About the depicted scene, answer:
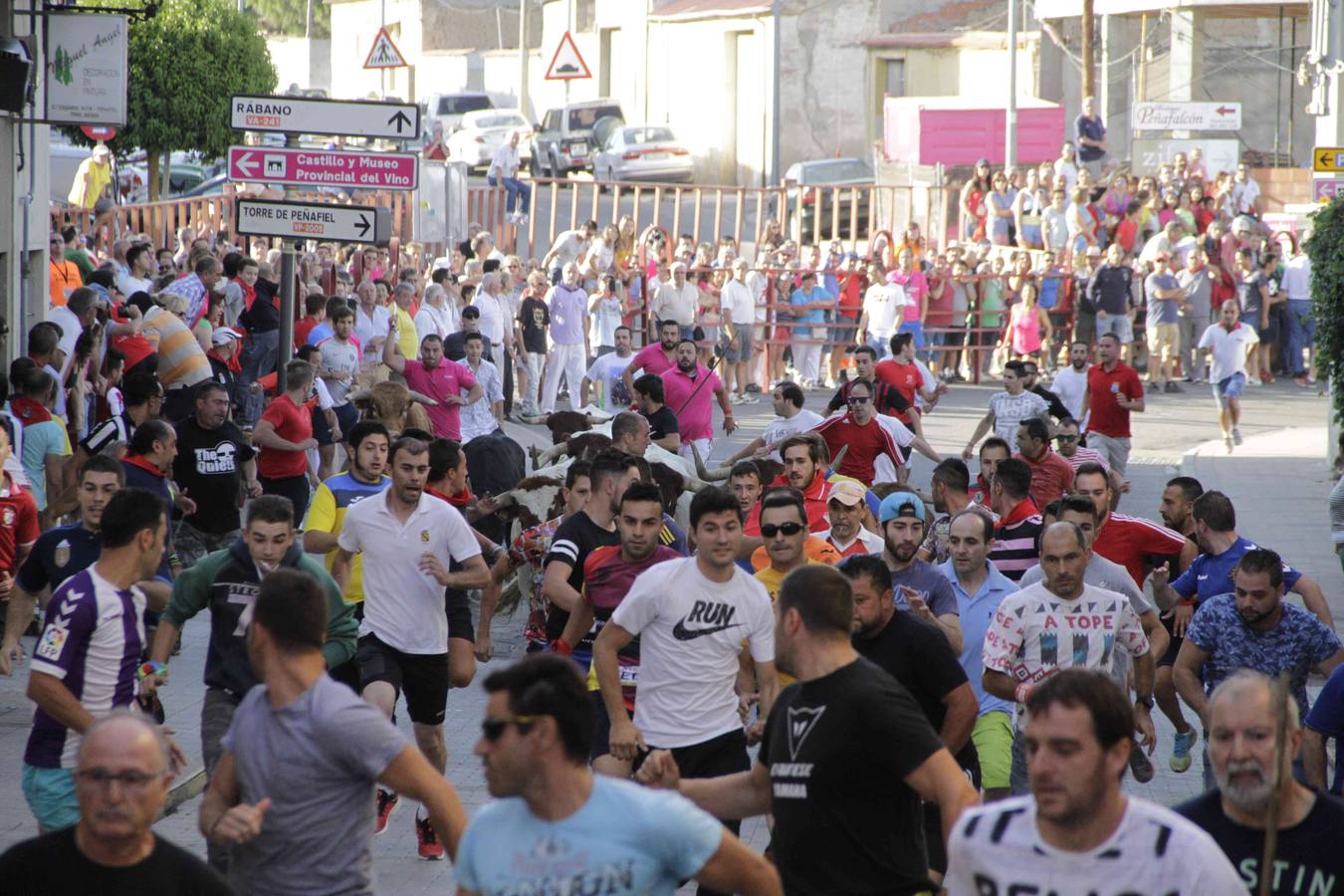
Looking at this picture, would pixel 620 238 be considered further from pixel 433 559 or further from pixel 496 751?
pixel 496 751

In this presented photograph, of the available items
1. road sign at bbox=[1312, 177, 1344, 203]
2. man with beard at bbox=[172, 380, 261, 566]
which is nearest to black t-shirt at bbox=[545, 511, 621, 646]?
man with beard at bbox=[172, 380, 261, 566]

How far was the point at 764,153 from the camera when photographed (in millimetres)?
50719

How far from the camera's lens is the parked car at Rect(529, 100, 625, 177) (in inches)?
1849

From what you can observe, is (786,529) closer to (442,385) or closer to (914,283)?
(442,385)

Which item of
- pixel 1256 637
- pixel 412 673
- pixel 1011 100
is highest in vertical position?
pixel 1011 100

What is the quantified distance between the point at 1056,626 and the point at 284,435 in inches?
281

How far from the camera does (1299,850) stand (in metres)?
4.60

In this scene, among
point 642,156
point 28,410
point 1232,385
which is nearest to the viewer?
point 28,410

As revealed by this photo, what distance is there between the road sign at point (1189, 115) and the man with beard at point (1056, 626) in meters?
32.0

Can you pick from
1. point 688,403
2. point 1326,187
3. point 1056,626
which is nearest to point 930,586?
point 1056,626

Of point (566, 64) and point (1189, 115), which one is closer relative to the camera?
point (566, 64)

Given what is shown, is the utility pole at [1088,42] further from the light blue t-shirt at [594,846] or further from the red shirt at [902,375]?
the light blue t-shirt at [594,846]

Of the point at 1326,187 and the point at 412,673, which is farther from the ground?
the point at 1326,187

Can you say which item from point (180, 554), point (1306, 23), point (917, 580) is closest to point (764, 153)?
point (1306, 23)
